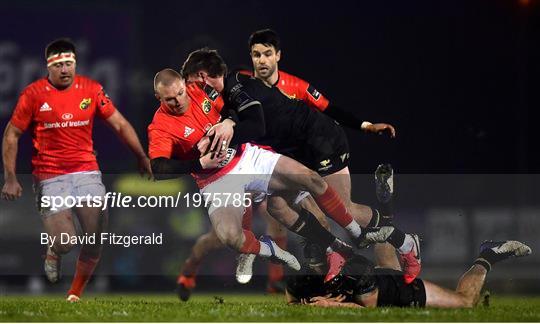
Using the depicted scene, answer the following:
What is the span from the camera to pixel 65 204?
452 inches

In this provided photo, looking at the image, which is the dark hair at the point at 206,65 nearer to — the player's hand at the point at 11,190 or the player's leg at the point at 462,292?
the player's hand at the point at 11,190

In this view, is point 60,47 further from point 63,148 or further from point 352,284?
point 352,284

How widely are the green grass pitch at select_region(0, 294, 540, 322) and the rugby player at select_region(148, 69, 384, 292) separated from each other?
843mm

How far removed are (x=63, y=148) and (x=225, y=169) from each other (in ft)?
5.89

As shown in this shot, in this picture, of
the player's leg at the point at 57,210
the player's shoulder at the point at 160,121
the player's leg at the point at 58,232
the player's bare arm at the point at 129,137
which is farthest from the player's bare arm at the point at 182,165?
the player's leg at the point at 58,232

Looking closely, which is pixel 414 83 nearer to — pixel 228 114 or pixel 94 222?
pixel 228 114

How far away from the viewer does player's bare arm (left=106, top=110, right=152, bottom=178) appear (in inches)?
467

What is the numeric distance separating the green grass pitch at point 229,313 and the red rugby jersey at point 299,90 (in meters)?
2.44

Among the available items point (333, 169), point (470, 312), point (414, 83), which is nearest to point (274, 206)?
point (333, 169)

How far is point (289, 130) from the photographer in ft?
39.0

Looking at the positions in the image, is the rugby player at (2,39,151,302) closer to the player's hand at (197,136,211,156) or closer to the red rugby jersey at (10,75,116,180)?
the red rugby jersey at (10,75,116,180)

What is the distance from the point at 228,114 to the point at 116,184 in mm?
1647

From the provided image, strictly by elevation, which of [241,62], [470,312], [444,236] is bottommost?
[470,312]

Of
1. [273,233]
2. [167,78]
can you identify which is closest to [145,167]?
[167,78]
